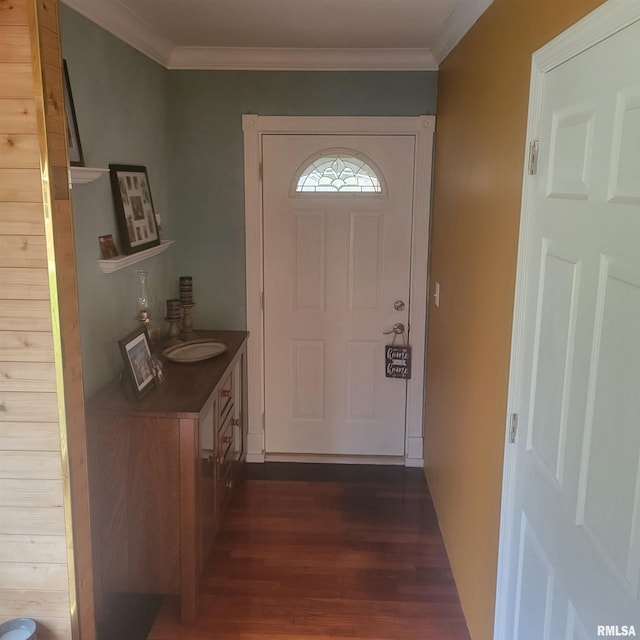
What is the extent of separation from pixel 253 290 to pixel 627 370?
268 cm

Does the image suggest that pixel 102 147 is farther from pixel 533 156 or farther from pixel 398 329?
pixel 398 329

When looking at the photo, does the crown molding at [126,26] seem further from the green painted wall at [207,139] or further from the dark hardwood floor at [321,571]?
the dark hardwood floor at [321,571]

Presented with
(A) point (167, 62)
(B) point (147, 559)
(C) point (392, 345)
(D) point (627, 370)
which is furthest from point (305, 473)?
(D) point (627, 370)

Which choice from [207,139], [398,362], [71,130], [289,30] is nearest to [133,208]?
[71,130]

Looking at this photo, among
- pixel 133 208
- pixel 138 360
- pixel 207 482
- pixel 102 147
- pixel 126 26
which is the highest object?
pixel 126 26

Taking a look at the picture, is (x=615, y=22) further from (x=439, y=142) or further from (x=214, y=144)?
(x=214, y=144)

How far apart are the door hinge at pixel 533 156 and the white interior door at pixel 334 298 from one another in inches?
71.6

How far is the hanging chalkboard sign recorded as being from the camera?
3.57 metres

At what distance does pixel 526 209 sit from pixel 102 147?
1742 mm

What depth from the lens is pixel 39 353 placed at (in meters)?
1.57

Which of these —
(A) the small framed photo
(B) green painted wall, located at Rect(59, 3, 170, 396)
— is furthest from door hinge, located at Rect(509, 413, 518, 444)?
(A) the small framed photo

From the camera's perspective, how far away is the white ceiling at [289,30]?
2.46 meters

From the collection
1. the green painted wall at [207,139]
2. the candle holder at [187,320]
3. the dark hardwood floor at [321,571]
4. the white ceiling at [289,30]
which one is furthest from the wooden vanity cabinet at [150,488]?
the white ceiling at [289,30]

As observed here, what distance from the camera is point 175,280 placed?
3.53m
